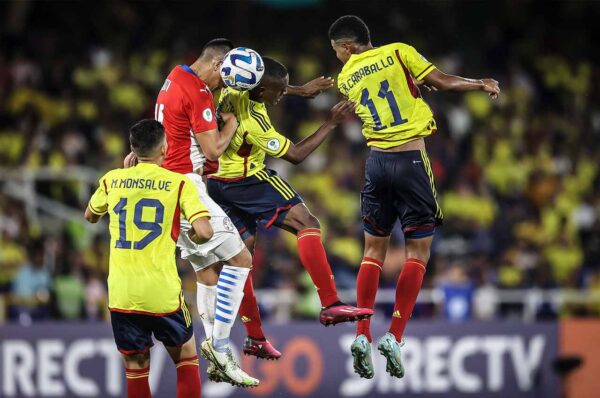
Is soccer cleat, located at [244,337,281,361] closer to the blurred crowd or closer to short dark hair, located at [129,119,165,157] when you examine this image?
short dark hair, located at [129,119,165,157]

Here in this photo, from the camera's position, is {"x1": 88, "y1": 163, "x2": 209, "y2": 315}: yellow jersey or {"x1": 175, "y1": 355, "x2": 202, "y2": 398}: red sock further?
{"x1": 175, "y1": 355, "x2": 202, "y2": 398}: red sock

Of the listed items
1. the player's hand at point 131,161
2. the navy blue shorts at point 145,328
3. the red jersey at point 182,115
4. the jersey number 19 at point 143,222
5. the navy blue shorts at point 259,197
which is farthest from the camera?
the navy blue shorts at point 259,197

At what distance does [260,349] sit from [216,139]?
6.09 feet

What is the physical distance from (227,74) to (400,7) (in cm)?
1642

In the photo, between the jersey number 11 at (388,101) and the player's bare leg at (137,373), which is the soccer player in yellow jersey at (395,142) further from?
the player's bare leg at (137,373)

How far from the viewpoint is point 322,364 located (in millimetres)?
16438

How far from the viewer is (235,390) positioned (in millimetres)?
16203

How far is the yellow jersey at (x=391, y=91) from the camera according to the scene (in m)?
9.66

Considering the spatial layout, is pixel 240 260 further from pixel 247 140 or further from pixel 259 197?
pixel 247 140

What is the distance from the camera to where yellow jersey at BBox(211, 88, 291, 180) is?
982 cm

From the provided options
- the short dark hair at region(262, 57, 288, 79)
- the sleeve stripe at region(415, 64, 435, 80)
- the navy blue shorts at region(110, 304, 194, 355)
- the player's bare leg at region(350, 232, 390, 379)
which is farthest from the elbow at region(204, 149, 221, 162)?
the sleeve stripe at region(415, 64, 435, 80)

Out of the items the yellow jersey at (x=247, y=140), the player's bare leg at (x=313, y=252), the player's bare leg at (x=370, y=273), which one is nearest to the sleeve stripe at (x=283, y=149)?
the yellow jersey at (x=247, y=140)

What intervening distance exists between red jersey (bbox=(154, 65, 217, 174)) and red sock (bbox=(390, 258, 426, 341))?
1884 millimetres

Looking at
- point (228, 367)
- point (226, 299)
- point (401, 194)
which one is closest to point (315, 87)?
point (401, 194)
